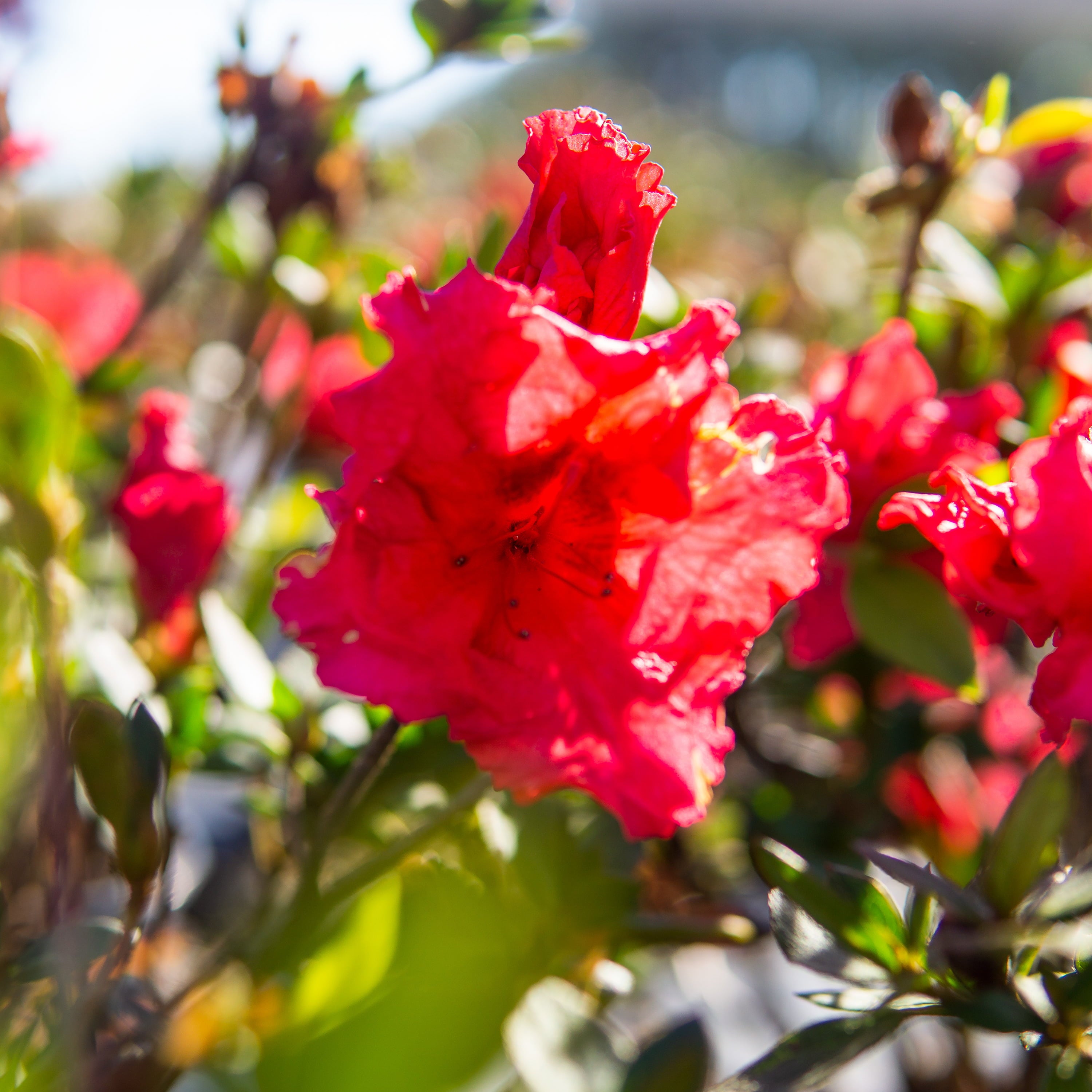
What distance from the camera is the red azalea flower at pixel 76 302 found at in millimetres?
1186

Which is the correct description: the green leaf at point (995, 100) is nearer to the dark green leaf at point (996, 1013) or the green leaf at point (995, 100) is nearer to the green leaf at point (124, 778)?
the dark green leaf at point (996, 1013)

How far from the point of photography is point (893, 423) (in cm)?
60

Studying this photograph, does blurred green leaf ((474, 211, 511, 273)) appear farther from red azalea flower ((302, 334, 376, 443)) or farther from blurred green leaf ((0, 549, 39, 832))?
blurred green leaf ((0, 549, 39, 832))

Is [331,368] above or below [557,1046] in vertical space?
above

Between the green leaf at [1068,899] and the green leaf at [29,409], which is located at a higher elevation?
the green leaf at [29,409]

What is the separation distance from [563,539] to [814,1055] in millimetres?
279

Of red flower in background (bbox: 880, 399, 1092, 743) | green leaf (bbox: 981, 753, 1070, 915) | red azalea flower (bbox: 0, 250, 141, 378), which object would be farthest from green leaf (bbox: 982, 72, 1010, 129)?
red azalea flower (bbox: 0, 250, 141, 378)

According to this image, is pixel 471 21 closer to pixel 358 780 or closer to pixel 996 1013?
pixel 358 780

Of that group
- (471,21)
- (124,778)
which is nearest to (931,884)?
(124,778)

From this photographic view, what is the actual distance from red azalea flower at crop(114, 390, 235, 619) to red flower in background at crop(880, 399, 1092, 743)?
44cm

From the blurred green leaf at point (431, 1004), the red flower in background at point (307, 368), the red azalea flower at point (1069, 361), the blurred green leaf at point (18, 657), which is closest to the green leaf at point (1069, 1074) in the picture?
the blurred green leaf at point (431, 1004)

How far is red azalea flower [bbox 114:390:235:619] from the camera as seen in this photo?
668 millimetres

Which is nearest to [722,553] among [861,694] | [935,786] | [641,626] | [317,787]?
[641,626]

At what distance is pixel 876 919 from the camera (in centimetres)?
53
